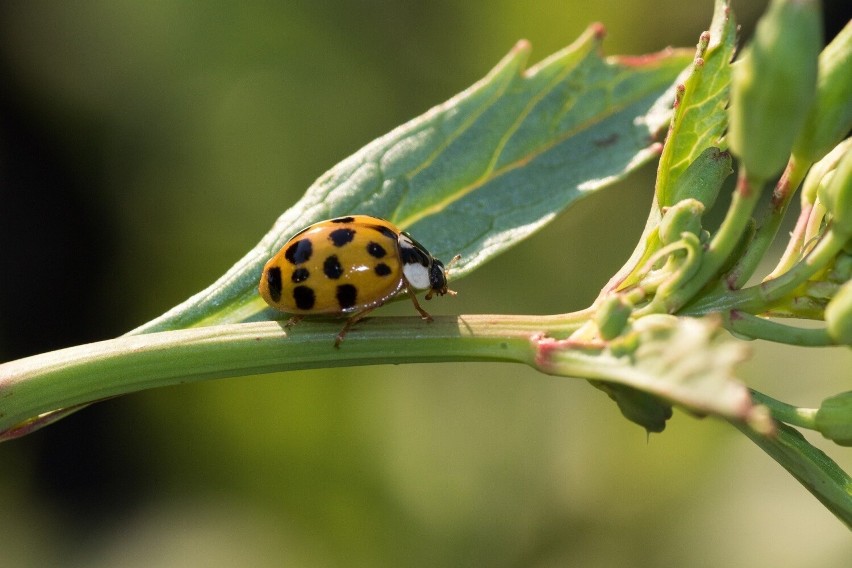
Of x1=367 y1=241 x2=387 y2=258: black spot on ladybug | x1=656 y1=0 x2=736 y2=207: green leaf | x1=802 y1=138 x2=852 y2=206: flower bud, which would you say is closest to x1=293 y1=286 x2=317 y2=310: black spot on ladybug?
x1=367 y1=241 x2=387 y2=258: black spot on ladybug

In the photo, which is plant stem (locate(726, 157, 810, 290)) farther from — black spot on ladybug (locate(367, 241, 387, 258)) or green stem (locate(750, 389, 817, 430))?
Result: black spot on ladybug (locate(367, 241, 387, 258))

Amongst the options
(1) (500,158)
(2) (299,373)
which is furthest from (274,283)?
(2) (299,373)

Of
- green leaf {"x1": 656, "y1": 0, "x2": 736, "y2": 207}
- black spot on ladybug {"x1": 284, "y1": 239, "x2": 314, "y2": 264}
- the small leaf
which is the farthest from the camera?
black spot on ladybug {"x1": 284, "y1": 239, "x2": 314, "y2": 264}

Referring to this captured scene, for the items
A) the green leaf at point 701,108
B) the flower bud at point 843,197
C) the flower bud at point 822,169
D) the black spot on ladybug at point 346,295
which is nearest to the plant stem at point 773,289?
the flower bud at point 843,197

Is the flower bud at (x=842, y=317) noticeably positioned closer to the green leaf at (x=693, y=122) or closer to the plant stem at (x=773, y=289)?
the plant stem at (x=773, y=289)

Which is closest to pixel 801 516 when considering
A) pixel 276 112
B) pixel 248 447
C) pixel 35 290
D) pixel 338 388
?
pixel 338 388

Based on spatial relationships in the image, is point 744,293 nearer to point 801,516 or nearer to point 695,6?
point 801,516
